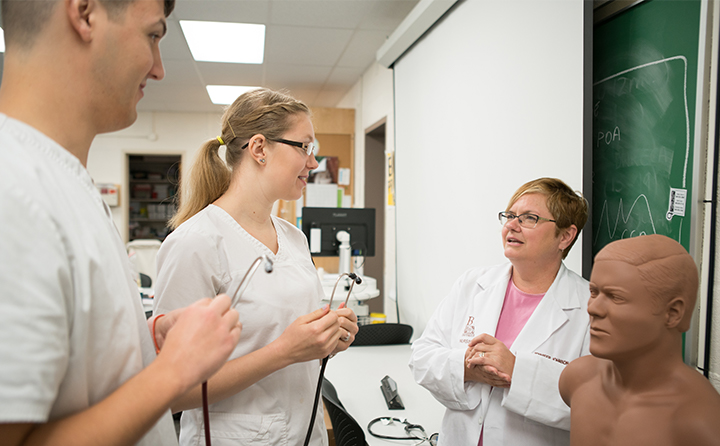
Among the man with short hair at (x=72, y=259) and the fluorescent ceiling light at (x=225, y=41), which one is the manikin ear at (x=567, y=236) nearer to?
the man with short hair at (x=72, y=259)

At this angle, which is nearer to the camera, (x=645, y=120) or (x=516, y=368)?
(x=516, y=368)

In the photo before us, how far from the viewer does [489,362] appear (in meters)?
1.40

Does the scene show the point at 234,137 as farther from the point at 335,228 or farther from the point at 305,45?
the point at 305,45

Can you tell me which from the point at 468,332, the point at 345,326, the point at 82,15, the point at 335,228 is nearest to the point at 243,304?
the point at 345,326

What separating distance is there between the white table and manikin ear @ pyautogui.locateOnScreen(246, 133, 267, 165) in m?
1.13

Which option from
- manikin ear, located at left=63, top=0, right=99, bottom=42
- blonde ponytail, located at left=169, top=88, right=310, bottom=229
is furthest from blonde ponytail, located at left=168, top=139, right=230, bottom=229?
manikin ear, located at left=63, top=0, right=99, bottom=42

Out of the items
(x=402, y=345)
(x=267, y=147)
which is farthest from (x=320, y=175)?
(x=267, y=147)

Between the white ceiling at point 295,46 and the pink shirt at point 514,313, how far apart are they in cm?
253

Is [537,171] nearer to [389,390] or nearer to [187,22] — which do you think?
[389,390]

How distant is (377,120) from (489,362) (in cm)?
372

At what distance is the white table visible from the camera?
6.13ft

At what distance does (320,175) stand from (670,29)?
15.4 feet

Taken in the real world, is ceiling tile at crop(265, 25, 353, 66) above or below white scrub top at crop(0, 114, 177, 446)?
above

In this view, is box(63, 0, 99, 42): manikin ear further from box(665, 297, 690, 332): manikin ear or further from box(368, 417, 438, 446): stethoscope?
box(368, 417, 438, 446): stethoscope
